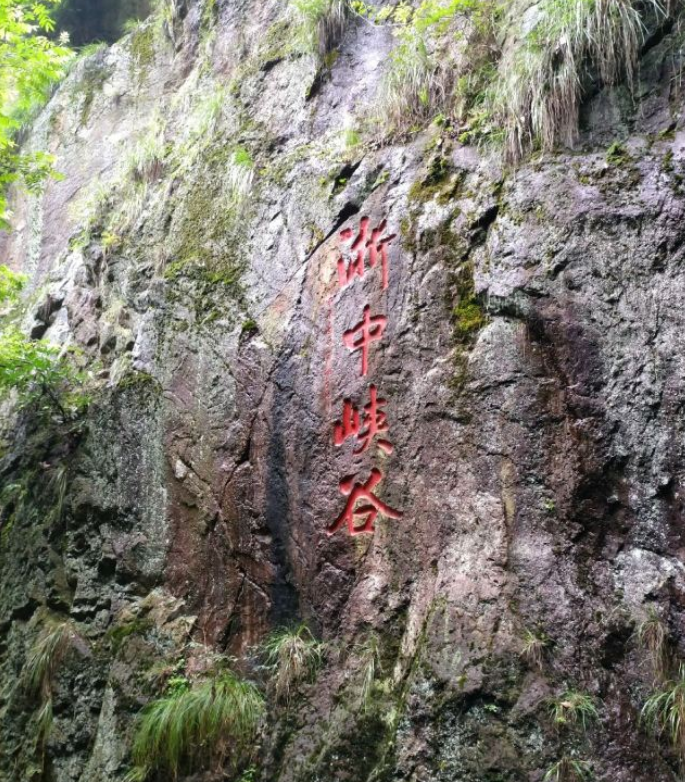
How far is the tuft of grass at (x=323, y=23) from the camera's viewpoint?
21.7 ft

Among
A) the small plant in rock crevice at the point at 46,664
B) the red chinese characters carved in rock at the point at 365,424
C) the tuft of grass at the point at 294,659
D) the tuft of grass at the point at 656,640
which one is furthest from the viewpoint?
the small plant in rock crevice at the point at 46,664

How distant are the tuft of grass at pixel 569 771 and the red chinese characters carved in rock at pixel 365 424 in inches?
79.3

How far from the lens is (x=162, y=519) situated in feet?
18.1

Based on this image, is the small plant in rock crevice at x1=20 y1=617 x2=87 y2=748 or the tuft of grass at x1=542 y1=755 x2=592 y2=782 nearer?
the tuft of grass at x1=542 y1=755 x2=592 y2=782

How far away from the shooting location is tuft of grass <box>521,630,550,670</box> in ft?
11.9

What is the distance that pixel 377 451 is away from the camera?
4.62 m

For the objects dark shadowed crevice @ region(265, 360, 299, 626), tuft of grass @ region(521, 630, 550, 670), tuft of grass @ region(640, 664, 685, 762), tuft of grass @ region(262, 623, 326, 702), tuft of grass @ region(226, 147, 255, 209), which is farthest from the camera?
tuft of grass @ region(226, 147, 255, 209)

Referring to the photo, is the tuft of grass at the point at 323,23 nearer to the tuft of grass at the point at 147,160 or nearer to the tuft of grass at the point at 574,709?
the tuft of grass at the point at 147,160

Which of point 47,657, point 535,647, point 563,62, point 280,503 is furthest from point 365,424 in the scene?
point 47,657

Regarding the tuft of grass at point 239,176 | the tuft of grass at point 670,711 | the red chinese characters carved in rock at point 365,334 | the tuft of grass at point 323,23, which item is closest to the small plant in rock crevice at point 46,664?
the red chinese characters carved in rock at point 365,334

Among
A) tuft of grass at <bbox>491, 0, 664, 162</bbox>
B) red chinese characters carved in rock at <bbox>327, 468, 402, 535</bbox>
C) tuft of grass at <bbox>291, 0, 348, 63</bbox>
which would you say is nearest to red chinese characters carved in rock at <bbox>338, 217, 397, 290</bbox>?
tuft of grass at <bbox>491, 0, 664, 162</bbox>

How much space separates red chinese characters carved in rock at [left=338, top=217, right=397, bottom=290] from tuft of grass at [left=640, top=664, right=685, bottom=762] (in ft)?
9.98

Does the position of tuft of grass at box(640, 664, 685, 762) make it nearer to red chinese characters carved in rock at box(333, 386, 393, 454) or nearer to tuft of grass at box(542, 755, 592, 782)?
tuft of grass at box(542, 755, 592, 782)

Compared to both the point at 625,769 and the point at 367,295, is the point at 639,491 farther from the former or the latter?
the point at 367,295
